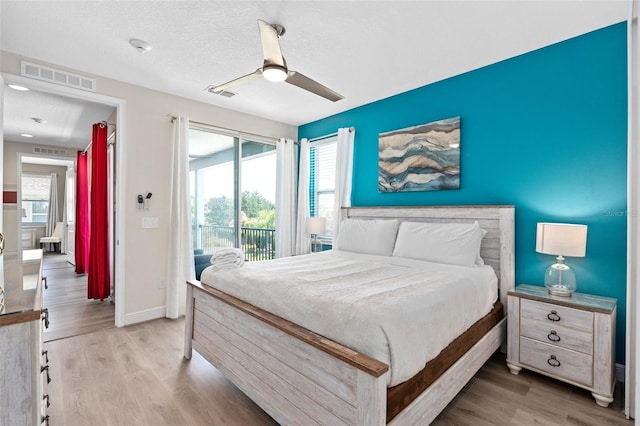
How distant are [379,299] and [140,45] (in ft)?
9.22

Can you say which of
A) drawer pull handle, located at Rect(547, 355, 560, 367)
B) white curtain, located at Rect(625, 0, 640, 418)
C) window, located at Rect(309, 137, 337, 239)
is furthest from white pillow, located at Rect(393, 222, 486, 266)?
window, located at Rect(309, 137, 337, 239)

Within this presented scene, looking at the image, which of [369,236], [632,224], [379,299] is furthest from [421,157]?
[379,299]

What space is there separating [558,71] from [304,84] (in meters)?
2.17

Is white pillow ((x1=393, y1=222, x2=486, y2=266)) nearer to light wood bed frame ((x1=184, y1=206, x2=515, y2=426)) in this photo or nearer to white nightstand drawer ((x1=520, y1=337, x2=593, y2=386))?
light wood bed frame ((x1=184, y1=206, x2=515, y2=426))

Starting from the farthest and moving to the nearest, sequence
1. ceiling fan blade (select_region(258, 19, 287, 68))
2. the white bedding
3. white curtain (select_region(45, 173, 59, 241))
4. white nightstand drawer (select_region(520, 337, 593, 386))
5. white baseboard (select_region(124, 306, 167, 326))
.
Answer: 1. white curtain (select_region(45, 173, 59, 241))
2. white baseboard (select_region(124, 306, 167, 326))
3. white nightstand drawer (select_region(520, 337, 593, 386))
4. ceiling fan blade (select_region(258, 19, 287, 68))
5. the white bedding

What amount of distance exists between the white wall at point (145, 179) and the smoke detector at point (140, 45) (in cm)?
94

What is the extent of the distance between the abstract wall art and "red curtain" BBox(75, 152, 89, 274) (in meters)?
5.26

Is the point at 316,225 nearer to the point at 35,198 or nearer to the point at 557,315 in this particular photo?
the point at 557,315

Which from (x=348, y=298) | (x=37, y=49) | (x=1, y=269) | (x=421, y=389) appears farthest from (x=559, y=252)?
(x=37, y=49)

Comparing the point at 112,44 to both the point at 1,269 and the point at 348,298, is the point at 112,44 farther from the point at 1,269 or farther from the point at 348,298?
the point at 348,298

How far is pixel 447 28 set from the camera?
7.73ft

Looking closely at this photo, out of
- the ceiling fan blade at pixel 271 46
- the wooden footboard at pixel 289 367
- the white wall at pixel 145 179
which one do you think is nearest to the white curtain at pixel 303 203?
the white wall at pixel 145 179

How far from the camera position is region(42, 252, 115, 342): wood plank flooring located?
3219mm

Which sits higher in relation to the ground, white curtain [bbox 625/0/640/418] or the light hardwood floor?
white curtain [bbox 625/0/640/418]
